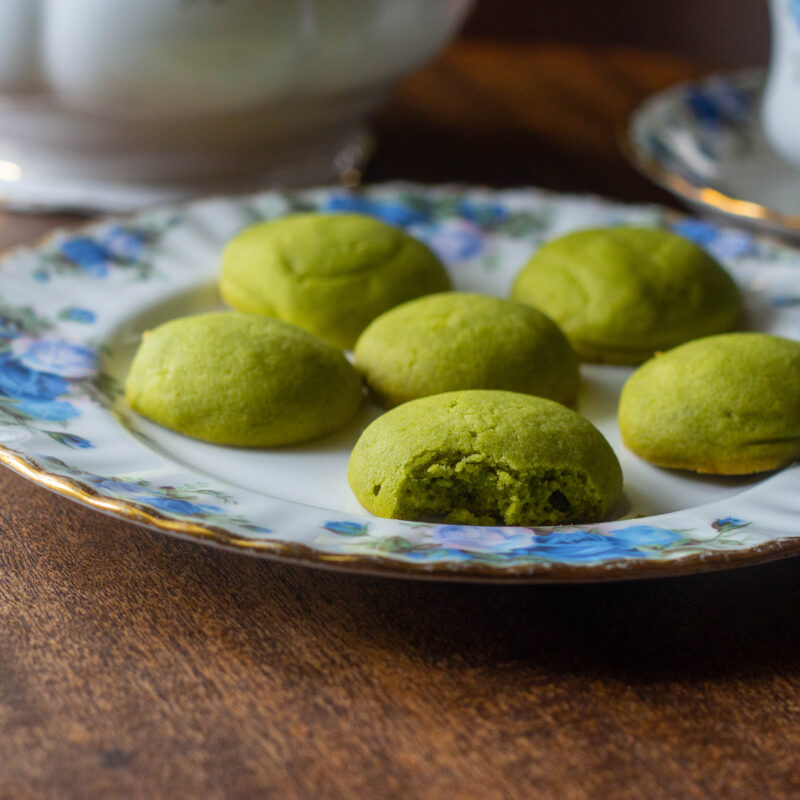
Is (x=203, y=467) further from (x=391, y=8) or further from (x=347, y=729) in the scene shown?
(x=391, y=8)

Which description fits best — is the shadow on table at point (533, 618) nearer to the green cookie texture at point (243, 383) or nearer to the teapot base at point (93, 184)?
the green cookie texture at point (243, 383)

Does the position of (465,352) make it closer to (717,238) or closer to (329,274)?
(329,274)

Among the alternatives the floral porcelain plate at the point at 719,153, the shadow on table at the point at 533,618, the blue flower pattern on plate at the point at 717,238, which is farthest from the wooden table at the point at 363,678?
the floral porcelain plate at the point at 719,153

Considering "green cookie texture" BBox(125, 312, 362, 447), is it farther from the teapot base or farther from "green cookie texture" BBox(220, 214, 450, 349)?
the teapot base

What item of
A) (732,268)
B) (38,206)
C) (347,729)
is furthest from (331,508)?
(38,206)

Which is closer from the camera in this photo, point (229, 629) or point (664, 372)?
point (229, 629)
